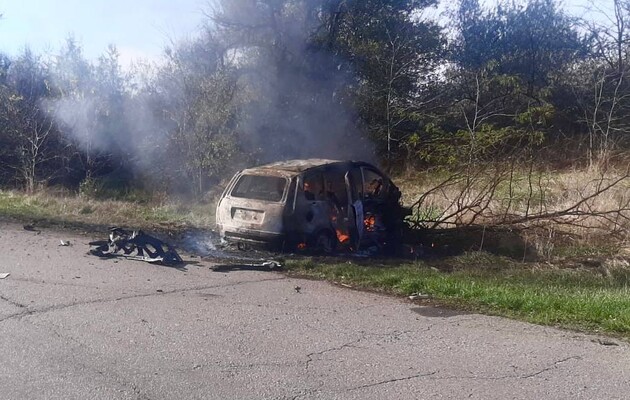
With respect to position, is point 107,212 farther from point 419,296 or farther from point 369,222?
point 419,296

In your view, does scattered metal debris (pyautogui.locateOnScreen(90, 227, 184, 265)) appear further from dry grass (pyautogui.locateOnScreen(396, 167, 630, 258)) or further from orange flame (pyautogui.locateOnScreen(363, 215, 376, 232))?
dry grass (pyautogui.locateOnScreen(396, 167, 630, 258))

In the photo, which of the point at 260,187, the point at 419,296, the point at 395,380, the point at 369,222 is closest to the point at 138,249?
the point at 260,187

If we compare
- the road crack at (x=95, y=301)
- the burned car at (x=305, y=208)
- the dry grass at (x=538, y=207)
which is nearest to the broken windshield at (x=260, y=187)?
the burned car at (x=305, y=208)

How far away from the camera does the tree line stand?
60.7ft

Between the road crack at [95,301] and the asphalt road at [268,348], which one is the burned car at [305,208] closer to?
the road crack at [95,301]

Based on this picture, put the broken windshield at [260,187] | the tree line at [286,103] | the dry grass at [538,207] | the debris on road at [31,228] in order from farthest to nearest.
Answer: the tree line at [286,103] < the debris on road at [31,228] < the dry grass at [538,207] < the broken windshield at [260,187]

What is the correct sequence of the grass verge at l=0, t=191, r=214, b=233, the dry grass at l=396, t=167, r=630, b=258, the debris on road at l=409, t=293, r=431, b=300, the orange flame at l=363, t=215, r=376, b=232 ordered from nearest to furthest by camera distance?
the debris on road at l=409, t=293, r=431, b=300, the dry grass at l=396, t=167, r=630, b=258, the orange flame at l=363, t=215, r=376, b=232, the grass verge at l=0, t=191, r=214, b=233

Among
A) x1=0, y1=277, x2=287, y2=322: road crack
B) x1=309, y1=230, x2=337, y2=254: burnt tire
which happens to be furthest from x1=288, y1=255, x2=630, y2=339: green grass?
x1=0, y1=277, x2=287, y2=322: road crack

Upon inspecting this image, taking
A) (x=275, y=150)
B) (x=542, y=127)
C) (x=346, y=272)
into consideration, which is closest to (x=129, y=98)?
(x=275, y=150)

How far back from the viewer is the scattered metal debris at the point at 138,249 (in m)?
8.96

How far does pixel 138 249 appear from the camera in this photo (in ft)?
30.4

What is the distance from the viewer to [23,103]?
20.0m

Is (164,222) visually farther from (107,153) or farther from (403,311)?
(107,153)

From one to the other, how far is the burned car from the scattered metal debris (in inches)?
42.7
